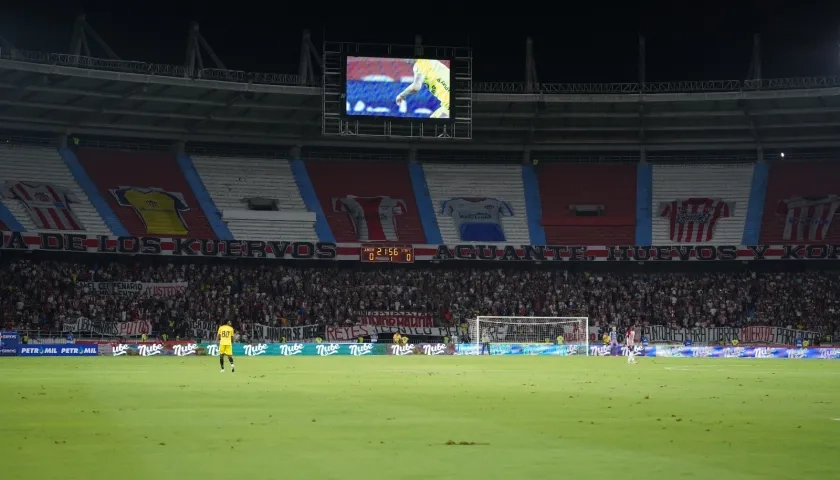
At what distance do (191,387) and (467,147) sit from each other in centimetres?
4376

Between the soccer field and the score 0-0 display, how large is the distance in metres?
31.2

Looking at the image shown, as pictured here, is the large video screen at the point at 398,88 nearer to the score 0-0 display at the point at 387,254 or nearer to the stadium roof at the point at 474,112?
the stadium roof at the point at 474,112

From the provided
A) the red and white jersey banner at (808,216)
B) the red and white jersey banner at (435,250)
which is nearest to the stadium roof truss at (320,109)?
the red and white jersey banner at (808,216)

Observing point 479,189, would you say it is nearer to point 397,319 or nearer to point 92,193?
point 397,319

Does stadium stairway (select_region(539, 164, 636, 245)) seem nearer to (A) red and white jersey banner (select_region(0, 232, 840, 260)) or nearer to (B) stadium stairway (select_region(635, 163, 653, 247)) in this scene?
(B) stadium stairway (select_region(635, 163, 653, 247))

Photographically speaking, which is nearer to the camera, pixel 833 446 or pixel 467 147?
pixel 833 446

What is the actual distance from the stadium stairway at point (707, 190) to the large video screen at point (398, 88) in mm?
17797

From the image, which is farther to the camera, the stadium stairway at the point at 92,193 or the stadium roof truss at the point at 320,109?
the stadium stairway at the point at 92,193

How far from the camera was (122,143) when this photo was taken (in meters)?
64.1

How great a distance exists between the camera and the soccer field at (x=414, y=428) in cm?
1138

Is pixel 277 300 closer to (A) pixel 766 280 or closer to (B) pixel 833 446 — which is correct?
(A) pixel 766 280

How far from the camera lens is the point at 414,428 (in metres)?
15.8

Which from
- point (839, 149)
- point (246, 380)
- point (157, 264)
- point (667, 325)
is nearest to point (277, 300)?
point (157, 264)

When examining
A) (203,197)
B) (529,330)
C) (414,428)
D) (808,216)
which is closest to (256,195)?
(203,197)
